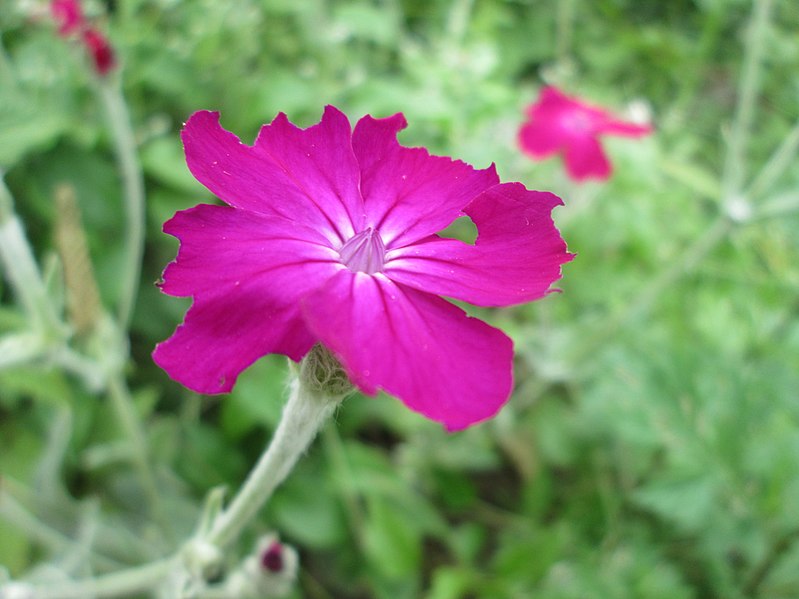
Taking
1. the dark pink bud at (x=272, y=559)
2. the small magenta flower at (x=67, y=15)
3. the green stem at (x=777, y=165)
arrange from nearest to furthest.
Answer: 1. the dark pink bud at (x=272, y=559)
2. the small magenta flower at (x=67, y=15)
3. the green stem at (x=777, y=165)

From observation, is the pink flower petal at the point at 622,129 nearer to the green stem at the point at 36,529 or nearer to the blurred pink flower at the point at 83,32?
the blurred pink flower at the point at 83,32

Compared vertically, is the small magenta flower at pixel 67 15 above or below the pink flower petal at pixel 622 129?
below

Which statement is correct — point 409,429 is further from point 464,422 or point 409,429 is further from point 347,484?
point 464,422

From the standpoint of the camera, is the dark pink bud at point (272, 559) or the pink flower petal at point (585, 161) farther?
the pink flower petal at point (585, 161)

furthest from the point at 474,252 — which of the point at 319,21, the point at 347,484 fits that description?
the point at 319,21

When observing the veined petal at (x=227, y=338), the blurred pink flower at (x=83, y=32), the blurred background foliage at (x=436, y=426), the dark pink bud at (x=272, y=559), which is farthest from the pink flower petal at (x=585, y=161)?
the veined petal at (x=227, y=338)

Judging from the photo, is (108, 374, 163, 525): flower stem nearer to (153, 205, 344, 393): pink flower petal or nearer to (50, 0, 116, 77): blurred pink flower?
(50, 0, 116, 77): blurred pink flower
